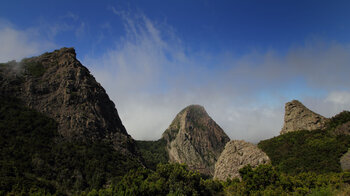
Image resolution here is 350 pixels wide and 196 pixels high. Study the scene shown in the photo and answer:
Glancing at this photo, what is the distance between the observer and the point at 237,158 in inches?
2692

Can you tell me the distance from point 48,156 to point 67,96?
34.2 m

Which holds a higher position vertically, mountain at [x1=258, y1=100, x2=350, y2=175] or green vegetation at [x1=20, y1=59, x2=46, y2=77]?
green vegetation at [x1=20, y1=59, x2=46, y2=77]

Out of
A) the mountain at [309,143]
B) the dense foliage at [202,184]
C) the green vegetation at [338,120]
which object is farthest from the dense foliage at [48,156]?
the green vegetation at [338,120]

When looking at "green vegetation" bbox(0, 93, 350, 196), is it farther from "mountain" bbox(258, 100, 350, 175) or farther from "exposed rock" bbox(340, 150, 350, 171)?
"exposed rock" bbox(340, 150, 350, 171)

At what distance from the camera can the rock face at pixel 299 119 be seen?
350ft

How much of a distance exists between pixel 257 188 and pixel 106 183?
181 ft

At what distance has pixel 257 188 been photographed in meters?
46.4

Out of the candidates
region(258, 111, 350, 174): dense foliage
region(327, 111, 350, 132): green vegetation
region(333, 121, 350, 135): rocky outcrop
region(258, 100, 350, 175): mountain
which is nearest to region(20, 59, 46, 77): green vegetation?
region(258, 100, 350, 175): mountain

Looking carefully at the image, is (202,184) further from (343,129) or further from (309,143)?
(343,129)

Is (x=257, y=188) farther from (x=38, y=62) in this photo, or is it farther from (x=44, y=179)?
(x=38, y=62)

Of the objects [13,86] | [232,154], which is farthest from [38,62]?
[232,154]

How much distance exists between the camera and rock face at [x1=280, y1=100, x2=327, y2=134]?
10669 centimetres

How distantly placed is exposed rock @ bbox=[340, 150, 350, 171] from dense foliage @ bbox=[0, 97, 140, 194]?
73.1m

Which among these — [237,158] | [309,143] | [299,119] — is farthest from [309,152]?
[299,119]
